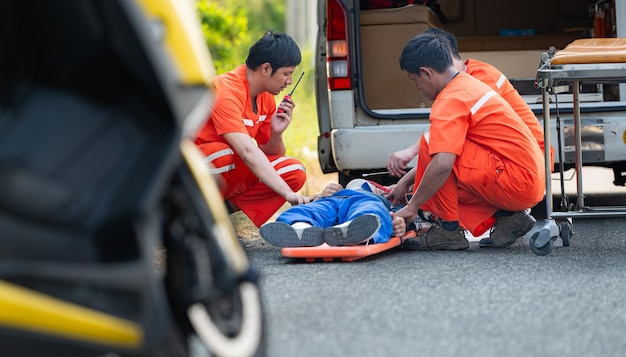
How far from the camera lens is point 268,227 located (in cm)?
452

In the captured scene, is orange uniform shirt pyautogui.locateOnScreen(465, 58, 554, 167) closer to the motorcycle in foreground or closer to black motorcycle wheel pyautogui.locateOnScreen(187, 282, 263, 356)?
black motorcycle wheel pyautogui.locateOnScreen(187, 282, 263, 356)

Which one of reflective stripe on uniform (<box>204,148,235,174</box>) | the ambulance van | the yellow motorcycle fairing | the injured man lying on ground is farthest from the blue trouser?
the yellow motorcycle fairing

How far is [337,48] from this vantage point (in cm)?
593

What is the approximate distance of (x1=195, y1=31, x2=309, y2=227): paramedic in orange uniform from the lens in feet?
16.3

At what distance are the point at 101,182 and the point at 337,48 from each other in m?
4.13

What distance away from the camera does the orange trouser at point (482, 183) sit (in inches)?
186

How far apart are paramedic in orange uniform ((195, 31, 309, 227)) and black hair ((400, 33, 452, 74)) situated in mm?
614

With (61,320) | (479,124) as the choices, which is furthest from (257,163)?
(61,320)

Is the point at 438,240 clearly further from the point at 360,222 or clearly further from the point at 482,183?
the point at 360,222

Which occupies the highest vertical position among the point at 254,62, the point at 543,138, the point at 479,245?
the point at 254,62

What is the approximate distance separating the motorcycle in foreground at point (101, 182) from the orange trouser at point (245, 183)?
9.67ft

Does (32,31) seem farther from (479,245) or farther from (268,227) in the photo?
(479,245)

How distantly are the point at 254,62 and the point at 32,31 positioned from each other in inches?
124

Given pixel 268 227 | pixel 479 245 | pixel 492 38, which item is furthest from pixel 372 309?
pixel 492 38
